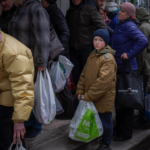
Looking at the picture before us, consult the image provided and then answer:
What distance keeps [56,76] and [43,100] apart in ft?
1.77

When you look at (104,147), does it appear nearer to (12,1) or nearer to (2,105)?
(2,105)

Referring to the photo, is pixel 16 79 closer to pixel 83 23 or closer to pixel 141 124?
pixel 83 23

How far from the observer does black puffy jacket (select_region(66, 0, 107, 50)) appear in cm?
390

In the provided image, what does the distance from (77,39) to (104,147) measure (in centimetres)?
178

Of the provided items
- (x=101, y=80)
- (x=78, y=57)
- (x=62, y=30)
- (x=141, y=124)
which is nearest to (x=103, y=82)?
(x=101, y=80)

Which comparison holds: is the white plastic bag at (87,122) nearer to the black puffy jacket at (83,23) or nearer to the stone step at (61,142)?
the stone step at (61,142)

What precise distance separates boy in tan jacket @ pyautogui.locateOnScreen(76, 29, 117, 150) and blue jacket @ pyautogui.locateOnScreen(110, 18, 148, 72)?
461 mm


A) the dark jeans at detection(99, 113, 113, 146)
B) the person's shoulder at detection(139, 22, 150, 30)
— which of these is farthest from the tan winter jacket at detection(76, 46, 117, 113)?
the person's shoulder at detection(139, 22, 150, 30)

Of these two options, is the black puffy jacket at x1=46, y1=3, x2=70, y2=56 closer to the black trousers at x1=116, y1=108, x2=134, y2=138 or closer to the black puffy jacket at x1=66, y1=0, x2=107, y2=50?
the black puffy jacket at x1=66, y1=0, x2=107, y2=50

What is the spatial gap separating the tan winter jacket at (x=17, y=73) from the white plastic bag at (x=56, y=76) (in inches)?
44.3

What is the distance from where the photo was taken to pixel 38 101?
2.70 m

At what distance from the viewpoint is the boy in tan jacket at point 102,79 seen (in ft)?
9.46

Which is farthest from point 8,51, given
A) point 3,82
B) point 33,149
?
point 33,149

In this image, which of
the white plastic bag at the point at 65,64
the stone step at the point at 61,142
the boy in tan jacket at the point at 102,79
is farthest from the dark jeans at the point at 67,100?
the boy in tan jacket at the point at 102,79
